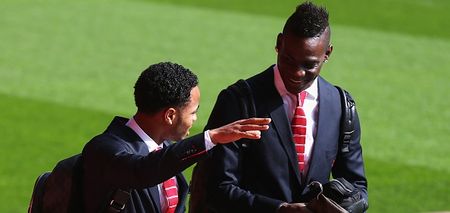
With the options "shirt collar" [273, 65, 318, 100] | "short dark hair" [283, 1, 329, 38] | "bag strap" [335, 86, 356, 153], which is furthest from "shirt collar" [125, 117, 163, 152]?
"bag strap" [335, 86, 356, 153]

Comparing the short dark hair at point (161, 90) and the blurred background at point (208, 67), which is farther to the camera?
the blurred background at point (208, 67)

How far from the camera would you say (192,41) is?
16.3 metres

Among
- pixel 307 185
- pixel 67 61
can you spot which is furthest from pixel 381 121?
pixel 307 185

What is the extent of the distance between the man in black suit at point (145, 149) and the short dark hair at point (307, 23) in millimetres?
491

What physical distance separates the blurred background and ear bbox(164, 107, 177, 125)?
16.3 ft

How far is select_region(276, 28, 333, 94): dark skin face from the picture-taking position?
4941mm

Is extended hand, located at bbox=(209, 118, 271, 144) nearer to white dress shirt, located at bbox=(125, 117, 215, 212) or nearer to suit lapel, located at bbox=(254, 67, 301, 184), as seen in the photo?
white dress shirt, located at bbox=(125, 117, 215, 212)

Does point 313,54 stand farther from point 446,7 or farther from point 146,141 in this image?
point 446,7

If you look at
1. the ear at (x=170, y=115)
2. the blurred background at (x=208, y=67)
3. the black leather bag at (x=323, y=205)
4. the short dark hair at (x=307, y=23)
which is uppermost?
the short dark hair at (x=307, y=23)

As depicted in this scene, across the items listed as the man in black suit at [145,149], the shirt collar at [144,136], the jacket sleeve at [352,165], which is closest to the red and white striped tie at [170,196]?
the man in black suit at [145,149]

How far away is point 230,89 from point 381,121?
7773mm

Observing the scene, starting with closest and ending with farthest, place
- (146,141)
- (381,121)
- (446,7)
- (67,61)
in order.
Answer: (146,141), (381,121), (67,61), (446,7)

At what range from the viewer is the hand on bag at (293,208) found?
15.5ft

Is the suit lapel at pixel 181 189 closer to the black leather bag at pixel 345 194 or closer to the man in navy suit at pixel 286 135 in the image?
the man in navy suit at pixel 286 135
